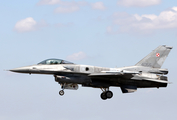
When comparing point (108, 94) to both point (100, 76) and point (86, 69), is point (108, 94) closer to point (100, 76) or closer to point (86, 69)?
point (100, 76)

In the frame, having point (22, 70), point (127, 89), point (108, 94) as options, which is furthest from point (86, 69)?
point (22, 70)

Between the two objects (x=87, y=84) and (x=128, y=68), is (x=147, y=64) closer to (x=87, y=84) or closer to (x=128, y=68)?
(x=128, y=68)

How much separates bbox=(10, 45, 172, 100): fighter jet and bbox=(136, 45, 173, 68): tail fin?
0.57 meters

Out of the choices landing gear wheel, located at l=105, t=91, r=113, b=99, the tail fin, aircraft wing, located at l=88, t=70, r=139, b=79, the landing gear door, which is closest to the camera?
aircraft wing, located at l=88, t=70, r=139, b=79

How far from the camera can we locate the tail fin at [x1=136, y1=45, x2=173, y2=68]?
119 ft

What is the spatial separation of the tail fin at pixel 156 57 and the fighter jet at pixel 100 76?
0.57 m

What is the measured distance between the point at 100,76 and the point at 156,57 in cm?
702

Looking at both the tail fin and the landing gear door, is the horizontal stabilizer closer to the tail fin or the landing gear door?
the tail fin

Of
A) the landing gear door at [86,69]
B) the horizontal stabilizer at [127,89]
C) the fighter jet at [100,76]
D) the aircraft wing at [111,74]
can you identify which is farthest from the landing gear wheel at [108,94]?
the landing gear door at [86,69]

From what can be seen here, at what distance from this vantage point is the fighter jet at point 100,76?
32.7 m

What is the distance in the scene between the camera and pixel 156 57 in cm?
3666

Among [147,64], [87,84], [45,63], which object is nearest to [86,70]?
[87,84]

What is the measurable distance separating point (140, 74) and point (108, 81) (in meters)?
3.23

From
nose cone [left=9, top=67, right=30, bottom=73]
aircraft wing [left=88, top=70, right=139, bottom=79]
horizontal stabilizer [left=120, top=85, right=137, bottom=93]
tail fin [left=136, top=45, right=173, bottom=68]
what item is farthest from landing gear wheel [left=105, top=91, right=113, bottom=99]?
nose cone [left=9, top=67, right=30, bottom=73]
